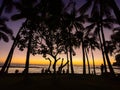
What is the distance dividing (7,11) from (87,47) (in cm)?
3350

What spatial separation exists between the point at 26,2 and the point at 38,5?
6.47 feet

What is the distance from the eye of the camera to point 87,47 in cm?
5716

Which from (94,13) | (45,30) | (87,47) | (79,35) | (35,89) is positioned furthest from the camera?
(87,47)

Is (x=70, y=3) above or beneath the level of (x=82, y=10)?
above

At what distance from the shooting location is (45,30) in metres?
27.1

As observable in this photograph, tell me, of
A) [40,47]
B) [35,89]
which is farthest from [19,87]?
[40,47]

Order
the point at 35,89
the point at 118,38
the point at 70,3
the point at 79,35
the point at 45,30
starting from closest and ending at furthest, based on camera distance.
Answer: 1. the point at 35,89
2. the point at 45,30
3. the point at 70,3
4. the point at 118,38
5. the point at 79,35

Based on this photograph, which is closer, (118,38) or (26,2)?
(26,2)

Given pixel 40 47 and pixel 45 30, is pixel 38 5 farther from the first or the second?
pixel 40 47

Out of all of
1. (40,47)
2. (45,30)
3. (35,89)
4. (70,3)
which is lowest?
(35,89)

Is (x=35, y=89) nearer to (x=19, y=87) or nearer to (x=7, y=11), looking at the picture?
(x=19, y=87)

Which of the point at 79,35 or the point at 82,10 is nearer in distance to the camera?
the point at 82,10

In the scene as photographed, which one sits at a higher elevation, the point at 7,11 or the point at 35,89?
the point at 7,11

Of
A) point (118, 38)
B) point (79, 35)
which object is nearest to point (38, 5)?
point (79, 35)
